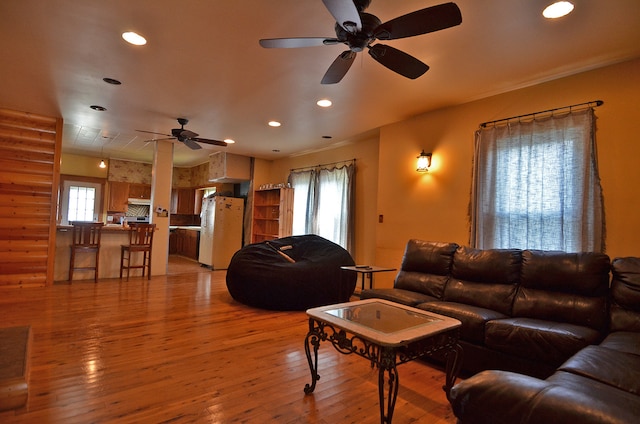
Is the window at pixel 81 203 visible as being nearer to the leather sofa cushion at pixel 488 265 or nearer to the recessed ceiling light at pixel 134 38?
the recessed ceiling light at pixel 134 38

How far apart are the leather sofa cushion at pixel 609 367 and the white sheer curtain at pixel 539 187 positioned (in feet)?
4.78

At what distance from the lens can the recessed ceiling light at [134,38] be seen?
270 cm

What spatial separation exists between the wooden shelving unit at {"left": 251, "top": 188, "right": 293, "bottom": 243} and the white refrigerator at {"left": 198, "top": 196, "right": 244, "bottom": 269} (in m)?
0.45

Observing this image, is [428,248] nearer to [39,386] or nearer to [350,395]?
[350,395]

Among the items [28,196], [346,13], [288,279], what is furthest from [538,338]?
[28,196]

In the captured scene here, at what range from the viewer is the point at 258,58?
10.1ft

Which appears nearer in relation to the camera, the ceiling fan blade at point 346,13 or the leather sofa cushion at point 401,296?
the ceiling fan blade at point 346,13

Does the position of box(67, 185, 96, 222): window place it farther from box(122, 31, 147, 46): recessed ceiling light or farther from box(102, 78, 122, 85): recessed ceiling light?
box(122, 31, 147, 46): recessed ceiling light

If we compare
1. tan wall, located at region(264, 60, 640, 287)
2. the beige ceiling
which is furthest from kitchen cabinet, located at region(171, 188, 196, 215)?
tan wall, located at region(264, 60, 640, 287)

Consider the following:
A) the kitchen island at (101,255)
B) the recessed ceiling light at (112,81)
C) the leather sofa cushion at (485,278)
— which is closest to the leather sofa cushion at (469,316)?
the leather sofa cushion at (485,278)

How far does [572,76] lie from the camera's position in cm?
310

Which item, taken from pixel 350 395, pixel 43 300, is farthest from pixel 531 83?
pixel 43 300

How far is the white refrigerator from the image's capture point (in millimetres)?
7488

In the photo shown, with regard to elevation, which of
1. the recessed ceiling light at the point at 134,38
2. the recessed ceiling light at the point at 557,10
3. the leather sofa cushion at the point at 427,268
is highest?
the recessed ceiling light at the point at 557,10
